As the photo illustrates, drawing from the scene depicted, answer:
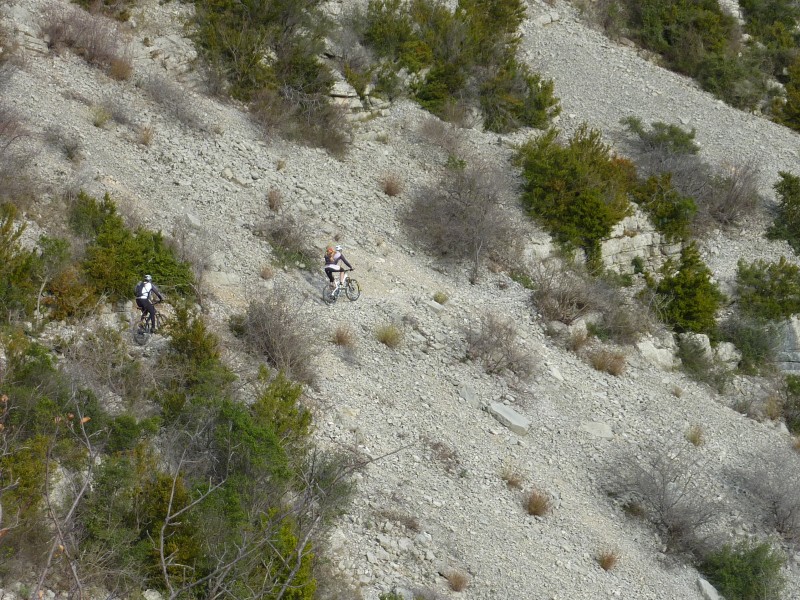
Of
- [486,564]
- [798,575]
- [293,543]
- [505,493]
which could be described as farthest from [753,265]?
[293,543]

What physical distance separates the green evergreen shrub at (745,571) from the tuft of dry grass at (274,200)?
9187 mm

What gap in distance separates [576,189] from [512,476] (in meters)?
8.24

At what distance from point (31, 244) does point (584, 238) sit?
10875mm

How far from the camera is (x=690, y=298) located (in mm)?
15789

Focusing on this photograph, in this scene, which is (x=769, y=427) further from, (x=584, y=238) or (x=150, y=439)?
(x=150, y=439)

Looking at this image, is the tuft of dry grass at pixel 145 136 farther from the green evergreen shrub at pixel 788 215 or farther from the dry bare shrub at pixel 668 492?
the green evergreen shrub at pixel 788 215

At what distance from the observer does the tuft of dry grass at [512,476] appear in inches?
404

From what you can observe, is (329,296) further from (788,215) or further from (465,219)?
(788,215)

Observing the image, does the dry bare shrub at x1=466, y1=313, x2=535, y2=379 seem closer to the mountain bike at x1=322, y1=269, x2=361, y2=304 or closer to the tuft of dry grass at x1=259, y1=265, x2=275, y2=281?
the mountain bike at x1=322, y1=269, x2=361, y2=304

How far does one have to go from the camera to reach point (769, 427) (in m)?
13.6

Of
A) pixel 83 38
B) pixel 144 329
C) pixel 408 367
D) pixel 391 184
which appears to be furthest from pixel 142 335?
pixel 83 38

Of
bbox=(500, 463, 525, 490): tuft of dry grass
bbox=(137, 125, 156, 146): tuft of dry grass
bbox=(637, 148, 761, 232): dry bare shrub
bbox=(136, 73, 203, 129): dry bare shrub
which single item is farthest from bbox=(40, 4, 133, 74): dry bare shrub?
bbox=(637, 148, 761, 232): dry bare shrub

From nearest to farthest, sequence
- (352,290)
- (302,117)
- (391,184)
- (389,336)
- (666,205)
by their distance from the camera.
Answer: (389,336)
(352,290)
(391,184)
(302,117)
(666,205)

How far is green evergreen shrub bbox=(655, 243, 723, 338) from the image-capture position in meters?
15.7
